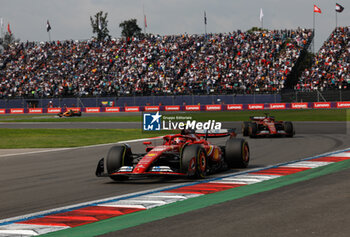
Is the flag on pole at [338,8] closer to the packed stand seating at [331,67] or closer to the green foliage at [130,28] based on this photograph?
the packed stand seating at [331,67]

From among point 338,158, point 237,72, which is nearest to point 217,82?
point 237,72

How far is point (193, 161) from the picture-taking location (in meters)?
10.1

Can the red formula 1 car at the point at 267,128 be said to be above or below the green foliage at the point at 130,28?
below

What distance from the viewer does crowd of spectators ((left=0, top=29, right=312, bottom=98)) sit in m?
51.5

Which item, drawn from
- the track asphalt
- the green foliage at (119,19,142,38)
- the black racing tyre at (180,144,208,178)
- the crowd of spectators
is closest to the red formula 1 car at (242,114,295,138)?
the track asphalt

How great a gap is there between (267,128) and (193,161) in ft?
39.9

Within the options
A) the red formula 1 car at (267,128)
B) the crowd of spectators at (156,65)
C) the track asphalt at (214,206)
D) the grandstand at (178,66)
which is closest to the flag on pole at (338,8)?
the grandstand at (178,66)

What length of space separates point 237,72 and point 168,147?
138 feet

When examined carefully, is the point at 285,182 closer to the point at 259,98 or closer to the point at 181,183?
the point at 181,183

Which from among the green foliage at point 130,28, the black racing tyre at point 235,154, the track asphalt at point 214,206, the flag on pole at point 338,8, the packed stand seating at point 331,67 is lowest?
the track asphalt at point 214,206

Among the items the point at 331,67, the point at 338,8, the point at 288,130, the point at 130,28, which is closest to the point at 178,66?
the point at 331,67

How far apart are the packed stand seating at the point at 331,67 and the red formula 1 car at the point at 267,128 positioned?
25.3 meters

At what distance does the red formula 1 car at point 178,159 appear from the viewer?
10008 mm

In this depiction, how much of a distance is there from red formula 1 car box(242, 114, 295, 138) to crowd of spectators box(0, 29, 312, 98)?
27333 millimetres
